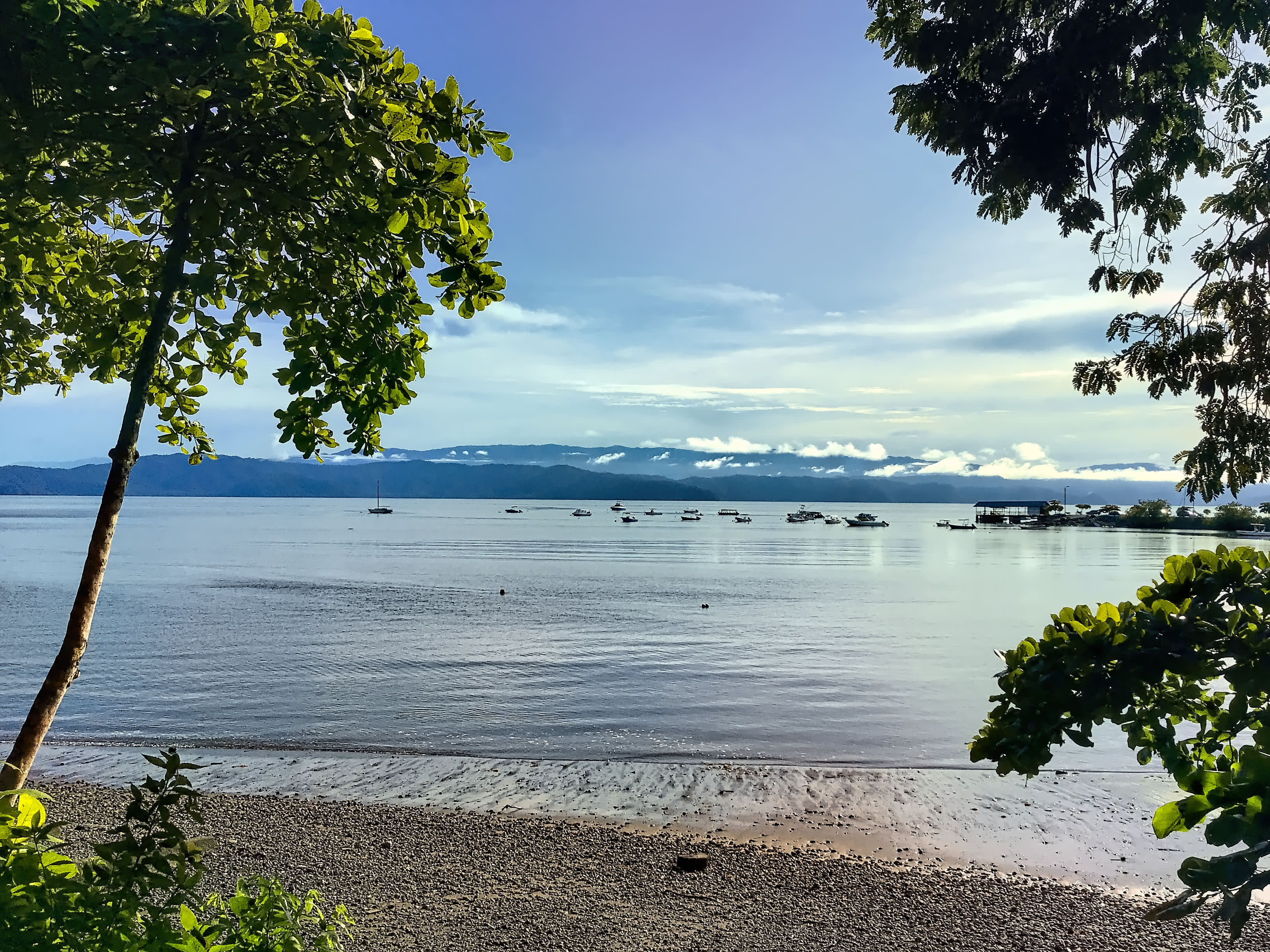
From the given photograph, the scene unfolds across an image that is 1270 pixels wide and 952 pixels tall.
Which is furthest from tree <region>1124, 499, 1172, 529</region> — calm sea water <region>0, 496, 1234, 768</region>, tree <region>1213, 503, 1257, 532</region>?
calm sea water <region>0, 496, 1234, 768</region>

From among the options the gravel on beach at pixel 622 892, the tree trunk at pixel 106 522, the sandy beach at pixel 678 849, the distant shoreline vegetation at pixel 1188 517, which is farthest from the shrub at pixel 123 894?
the distant shoreline vegetation at pixel 1188 517

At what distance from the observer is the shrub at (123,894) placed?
197 centimetres

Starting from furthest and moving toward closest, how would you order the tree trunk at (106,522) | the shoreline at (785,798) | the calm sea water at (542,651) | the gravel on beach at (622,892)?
the calm sea water at (542,651) < the shoreline at (785,798) < the gravel on beach at (622,892) < the tree trunk at (106,522)

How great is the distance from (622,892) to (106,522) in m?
6.64

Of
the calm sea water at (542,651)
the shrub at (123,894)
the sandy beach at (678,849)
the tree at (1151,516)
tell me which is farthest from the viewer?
the tree at (1151,516)

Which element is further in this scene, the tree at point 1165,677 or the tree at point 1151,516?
the tree at point 1151,516

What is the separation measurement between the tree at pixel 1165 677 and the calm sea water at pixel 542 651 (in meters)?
12.8

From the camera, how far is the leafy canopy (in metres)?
2.35

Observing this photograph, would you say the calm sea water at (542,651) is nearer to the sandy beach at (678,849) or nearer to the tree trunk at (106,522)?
the sandy beach at (678,849)

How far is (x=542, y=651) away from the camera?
2661 centimetres

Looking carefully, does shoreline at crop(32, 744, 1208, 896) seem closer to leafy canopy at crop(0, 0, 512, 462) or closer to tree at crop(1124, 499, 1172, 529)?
leafy canopy at crop(0, 0, 512, 462)

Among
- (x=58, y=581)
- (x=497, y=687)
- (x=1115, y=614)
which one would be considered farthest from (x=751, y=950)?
(x=58, y=581)

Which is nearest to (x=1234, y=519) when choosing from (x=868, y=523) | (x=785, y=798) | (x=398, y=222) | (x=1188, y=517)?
(x=1188, y=517)

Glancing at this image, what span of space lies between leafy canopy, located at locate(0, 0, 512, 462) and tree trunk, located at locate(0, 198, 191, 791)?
0.03 m
